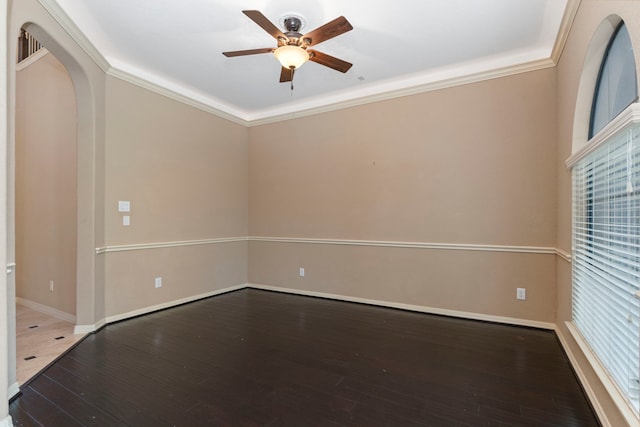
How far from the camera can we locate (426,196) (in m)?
3.81

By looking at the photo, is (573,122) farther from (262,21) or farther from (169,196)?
(169,196)

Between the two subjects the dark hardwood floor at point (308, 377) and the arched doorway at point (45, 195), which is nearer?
the dark hardwood floor at point (308, 377)

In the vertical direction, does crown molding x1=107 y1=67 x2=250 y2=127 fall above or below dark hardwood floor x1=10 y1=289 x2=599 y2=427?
above

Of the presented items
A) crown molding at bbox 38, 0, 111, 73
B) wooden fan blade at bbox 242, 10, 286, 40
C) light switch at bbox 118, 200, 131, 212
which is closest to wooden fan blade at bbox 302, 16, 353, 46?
wooden fan blade at bbox 242, 10, 286, 40

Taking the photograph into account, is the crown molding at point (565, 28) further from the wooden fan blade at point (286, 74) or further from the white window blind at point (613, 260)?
the wooden fan blade at point (286, 74)

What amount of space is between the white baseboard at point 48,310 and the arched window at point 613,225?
4657 millimetres

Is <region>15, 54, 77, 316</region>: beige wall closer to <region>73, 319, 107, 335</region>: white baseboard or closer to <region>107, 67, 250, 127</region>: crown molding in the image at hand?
<region>73, 319, 107, 335</region>: white baseboard

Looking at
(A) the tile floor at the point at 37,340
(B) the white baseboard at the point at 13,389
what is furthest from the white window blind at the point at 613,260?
(A) the tile floor at the point at 37,340

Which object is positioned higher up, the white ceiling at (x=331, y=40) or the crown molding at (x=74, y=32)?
the white ceiling at (x=331, y=40)

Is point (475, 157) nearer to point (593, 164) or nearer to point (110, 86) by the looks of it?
point (593, 164)

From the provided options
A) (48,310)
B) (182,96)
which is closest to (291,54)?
(182,96)

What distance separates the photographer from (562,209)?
292 cm

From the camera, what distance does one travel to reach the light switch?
353 cm

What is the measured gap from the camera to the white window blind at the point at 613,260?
146cm
